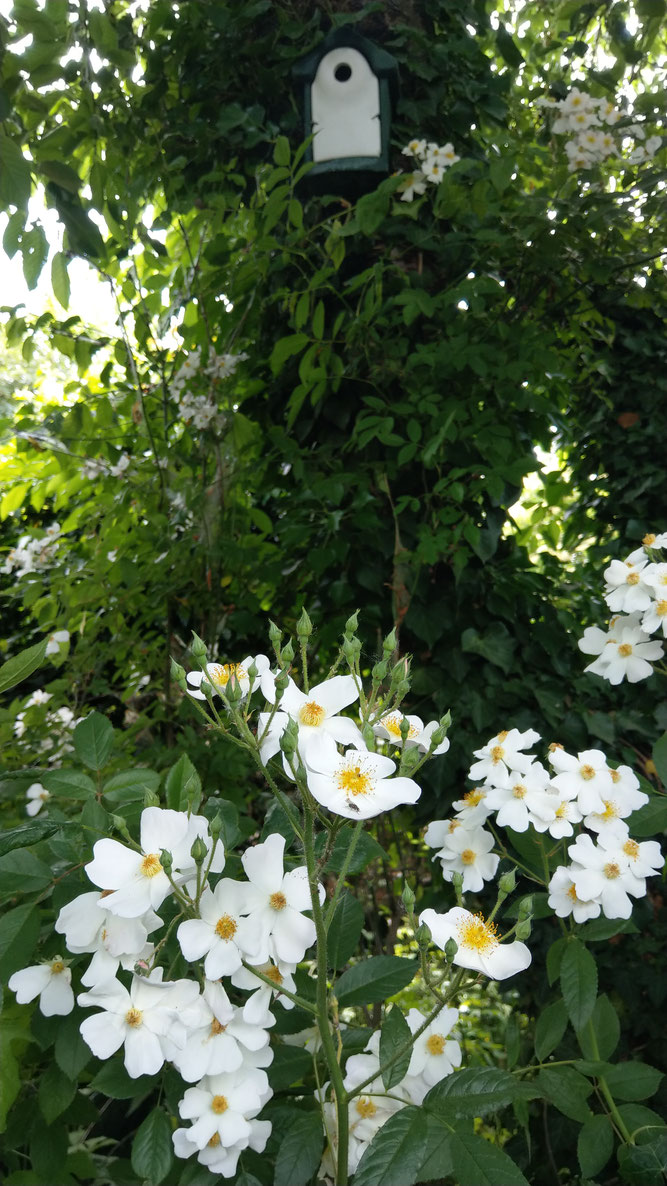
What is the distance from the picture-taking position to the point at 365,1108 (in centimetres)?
77

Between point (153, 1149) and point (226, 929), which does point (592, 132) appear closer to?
point (226, 929)

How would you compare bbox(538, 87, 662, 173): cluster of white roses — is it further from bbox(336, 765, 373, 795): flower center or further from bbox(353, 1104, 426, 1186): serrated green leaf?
bbox(353, 1104, 426, 1186): serrated green leaf

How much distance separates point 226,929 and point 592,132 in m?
1.95

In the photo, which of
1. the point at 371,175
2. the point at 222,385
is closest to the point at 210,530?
the point at 222,385

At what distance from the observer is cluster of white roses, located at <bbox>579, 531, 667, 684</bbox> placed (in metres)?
1.08

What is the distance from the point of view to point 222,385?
73.6 inches

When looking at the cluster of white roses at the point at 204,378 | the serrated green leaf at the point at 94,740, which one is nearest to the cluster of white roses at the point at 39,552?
the cluster of white roses at the point at 204,378

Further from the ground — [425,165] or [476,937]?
[425,165]

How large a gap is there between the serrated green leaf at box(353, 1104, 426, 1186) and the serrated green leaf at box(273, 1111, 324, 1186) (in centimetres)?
7

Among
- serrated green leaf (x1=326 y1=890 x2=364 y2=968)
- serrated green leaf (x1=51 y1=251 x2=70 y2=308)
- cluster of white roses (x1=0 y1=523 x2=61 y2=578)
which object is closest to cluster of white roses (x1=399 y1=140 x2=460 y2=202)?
serrated green leaf (x1=51 y1=251 x2=70 y2=308)

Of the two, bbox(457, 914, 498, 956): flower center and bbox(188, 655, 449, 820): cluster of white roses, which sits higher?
bbox(188, 655, 449, 820): cluster of white roses

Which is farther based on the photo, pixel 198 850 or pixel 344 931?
pixel 344 931

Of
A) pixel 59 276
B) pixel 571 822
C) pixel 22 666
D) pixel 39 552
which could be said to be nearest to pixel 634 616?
pixel 571 822

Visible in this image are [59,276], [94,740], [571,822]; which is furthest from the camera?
[59,276]
